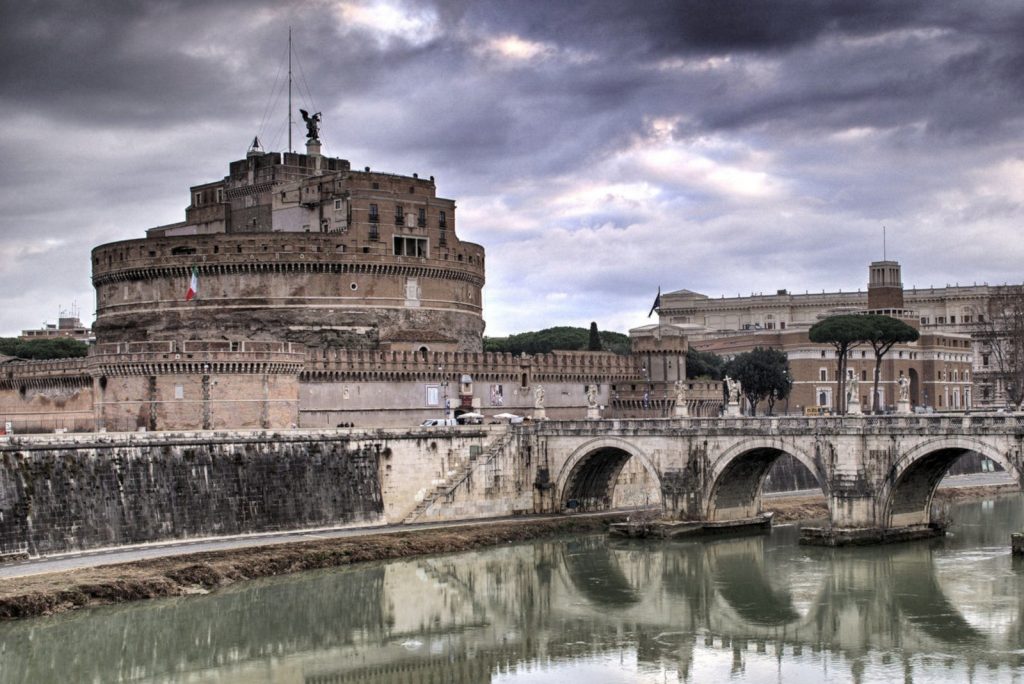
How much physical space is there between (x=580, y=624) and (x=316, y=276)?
32.3 metres

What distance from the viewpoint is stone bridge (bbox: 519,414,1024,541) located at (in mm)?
43625

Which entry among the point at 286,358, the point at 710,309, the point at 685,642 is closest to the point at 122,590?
the point at 685,642

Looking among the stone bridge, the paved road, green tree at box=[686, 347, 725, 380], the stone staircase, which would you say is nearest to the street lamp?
the stone bridge

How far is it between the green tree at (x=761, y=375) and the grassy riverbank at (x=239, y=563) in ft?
109

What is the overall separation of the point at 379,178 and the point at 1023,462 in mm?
35331

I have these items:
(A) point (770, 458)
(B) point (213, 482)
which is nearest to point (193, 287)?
(B) point (213, 482)

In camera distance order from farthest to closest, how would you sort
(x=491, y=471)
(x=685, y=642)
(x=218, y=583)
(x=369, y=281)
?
(x=369, y=281), (x=491, y=471), (x=218, y=583), (x=685, y=642)

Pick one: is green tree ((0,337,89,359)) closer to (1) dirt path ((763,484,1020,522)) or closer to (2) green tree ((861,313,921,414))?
(2) green tree ((861,313,921,414))

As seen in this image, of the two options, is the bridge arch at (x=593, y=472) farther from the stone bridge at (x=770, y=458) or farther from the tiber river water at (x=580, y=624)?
the tiber river water at (x=580, y=624)

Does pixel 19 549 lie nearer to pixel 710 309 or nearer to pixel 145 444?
pixel 145 444

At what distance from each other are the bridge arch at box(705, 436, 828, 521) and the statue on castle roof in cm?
3325

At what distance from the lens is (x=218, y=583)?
4009cm

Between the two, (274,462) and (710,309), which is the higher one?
(710,309)

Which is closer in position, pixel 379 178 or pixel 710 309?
pixel 379 178
